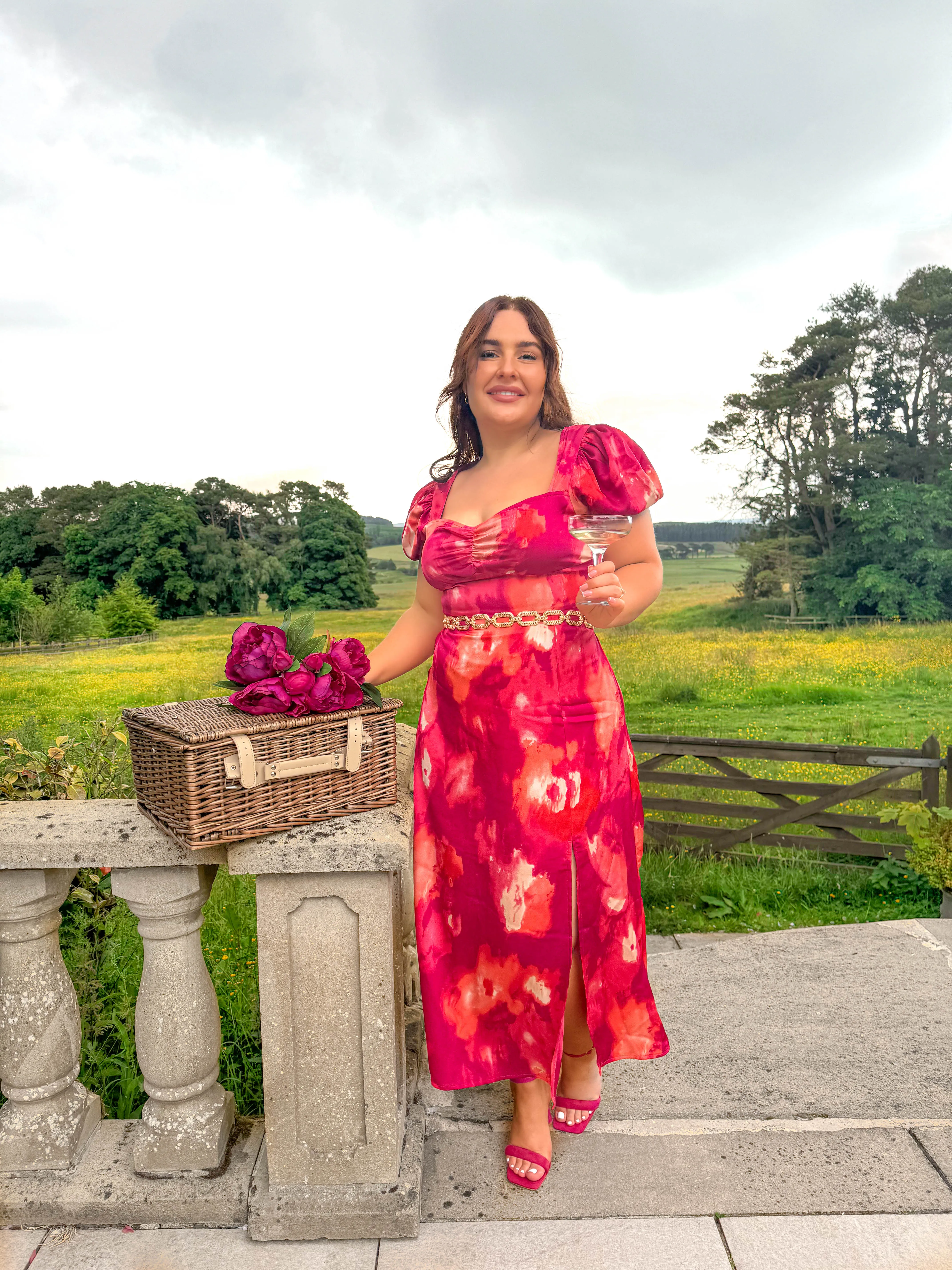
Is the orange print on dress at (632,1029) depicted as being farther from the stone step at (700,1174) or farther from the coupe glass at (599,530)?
the coupe glass at (599,530)

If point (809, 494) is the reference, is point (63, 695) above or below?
below

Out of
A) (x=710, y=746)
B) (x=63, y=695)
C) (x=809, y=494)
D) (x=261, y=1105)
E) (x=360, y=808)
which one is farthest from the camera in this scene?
(x=809, y=494)

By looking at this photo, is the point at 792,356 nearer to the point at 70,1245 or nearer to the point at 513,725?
the point at 513,725

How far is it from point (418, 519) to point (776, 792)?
3.97 meters

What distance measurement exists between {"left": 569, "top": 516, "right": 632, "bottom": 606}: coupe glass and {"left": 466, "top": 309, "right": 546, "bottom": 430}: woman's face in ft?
1.45

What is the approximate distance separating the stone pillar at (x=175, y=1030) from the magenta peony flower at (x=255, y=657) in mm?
414

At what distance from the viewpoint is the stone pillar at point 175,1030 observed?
1.62 metres

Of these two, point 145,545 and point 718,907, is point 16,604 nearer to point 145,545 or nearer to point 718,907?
point 145,545

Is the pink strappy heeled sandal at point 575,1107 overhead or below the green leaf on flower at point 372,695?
below

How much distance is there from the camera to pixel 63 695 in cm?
460

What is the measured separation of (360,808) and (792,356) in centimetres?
548

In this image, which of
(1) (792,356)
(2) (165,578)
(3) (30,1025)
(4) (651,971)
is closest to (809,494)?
(1) (792,356)

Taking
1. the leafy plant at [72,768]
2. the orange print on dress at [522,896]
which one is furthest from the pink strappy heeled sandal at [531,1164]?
the leafy plant at [72,768]

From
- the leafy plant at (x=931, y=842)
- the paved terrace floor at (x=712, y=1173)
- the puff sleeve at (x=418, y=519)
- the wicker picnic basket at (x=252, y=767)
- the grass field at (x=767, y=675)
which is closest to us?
the wicker picnic basket at (x=252, y=767)
